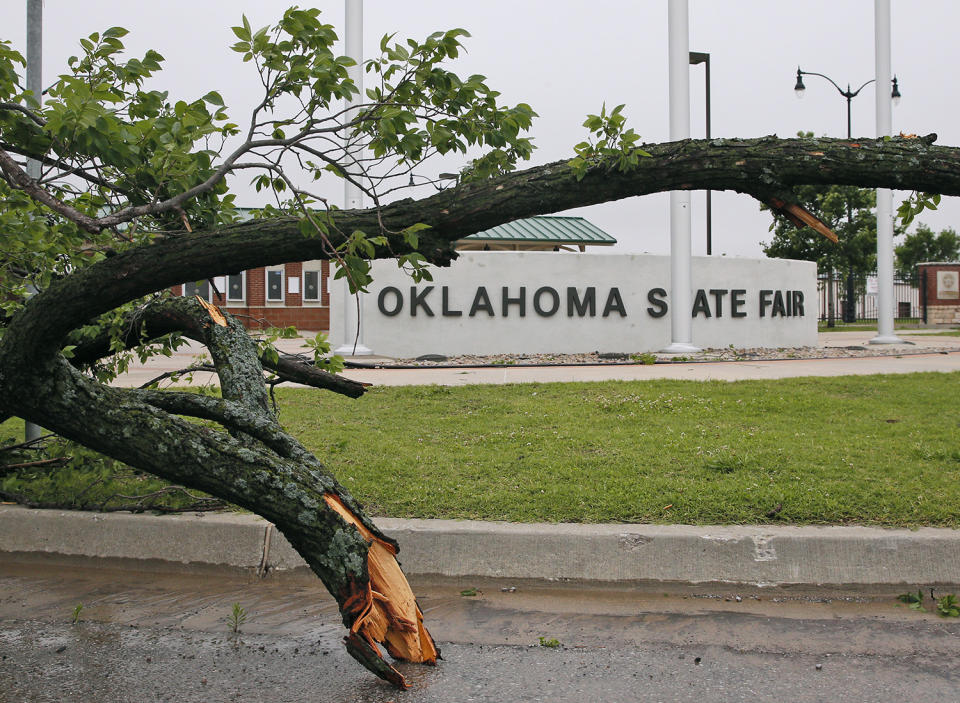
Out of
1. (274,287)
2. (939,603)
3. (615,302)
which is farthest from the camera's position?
(274,287)

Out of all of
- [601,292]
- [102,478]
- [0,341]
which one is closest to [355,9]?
[601,292]

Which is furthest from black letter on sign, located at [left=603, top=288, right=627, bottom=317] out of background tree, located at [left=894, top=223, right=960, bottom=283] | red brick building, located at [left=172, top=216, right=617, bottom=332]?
background tree, located at [left=894, top=223, right=960, bottom=283]

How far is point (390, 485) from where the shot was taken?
5.80 metres

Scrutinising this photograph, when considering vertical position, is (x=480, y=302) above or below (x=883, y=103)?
below

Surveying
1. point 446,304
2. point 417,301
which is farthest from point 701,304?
point 417,301

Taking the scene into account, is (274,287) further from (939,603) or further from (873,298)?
(873,298)

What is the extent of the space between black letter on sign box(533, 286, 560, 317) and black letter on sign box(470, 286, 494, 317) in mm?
916

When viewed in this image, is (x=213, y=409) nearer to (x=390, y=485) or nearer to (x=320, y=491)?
(x=320, y=491)

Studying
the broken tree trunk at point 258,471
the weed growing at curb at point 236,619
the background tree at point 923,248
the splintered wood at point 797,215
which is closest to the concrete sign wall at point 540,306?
the weed growing at curb at point 236,619

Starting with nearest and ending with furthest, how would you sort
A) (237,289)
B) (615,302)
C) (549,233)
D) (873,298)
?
(615,302), (549,233), (237,289), (873,298)

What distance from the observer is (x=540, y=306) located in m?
16.7

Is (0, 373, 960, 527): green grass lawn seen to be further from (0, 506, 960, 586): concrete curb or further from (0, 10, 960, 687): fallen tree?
(0, 10, 960, 687): fallen tree

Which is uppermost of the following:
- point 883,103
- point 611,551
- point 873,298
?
point 883,103

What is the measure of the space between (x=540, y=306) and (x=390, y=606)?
13.4m
